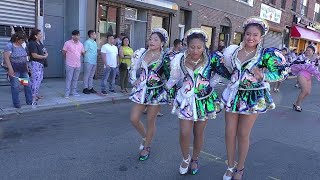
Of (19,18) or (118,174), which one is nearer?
(118,174)

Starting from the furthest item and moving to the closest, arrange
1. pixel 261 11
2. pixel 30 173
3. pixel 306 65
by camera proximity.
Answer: pixel 261 11, pixel 306 65, pixel 30 173

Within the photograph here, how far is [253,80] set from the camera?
372cm

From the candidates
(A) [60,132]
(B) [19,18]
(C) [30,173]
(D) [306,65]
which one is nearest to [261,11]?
(D) [306,65]

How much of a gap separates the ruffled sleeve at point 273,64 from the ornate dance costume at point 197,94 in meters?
0.58

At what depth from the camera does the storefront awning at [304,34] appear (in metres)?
28.7

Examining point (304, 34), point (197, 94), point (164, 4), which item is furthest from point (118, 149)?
point (304, 34)

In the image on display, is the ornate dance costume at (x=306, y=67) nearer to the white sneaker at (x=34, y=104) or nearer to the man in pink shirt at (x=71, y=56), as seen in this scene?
the man in pink shirt at (x=71, y=56)

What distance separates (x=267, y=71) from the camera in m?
3.74

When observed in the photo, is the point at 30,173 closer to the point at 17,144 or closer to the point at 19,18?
the point at 17,144

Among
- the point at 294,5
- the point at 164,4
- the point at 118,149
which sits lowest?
the point at 118,149

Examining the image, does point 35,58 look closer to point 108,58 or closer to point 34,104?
point 34,104

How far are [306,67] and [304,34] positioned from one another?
2355 centimetres

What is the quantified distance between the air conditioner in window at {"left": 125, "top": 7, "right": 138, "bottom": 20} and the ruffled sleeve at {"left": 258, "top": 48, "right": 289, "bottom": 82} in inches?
399

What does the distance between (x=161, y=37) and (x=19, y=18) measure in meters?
7.05
